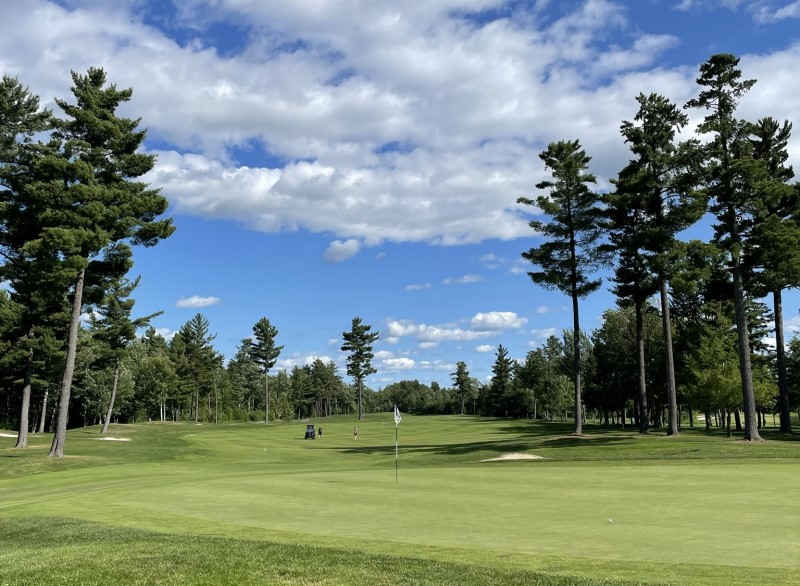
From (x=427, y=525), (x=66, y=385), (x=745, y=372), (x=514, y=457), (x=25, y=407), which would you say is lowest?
(x=514, y=457)

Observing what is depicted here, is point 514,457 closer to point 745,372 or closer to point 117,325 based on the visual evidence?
point 745,372

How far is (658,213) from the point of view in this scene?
1529 inches

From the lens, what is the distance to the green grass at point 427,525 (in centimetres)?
833

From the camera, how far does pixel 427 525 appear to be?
12664 millimetres

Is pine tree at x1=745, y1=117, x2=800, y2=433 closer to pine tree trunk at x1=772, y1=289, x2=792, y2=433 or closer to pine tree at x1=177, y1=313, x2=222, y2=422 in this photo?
pine tree trunk at x1=772, y1=289, x2=792, y2=433

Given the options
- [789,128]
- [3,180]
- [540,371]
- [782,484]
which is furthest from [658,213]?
[540,371]

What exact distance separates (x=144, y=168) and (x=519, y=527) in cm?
3332

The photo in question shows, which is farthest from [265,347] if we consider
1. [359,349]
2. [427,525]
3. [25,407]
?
[427,525]

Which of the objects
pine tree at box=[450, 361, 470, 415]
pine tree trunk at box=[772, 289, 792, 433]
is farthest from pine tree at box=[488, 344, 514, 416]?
pine tree trunk at box=[772, 289, 792, 433]

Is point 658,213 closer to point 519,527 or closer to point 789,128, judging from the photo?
point 789,128

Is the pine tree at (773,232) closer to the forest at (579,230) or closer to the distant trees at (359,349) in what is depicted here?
the forest at (579,230)

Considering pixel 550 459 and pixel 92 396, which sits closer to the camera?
pixel 550 459

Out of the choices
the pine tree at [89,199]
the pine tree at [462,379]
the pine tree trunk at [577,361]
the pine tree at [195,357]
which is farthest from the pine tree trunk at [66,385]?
the pine tree at [462,379]

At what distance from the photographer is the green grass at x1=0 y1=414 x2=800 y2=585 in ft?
27.3
